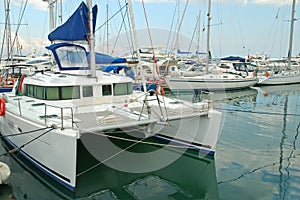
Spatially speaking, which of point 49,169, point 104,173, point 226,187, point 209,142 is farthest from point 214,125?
point 49,169

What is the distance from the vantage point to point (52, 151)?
20.9 ft

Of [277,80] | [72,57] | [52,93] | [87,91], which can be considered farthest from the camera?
[277,80]

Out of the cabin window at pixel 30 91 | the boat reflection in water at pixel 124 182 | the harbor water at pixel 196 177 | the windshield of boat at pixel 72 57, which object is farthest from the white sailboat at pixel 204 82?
the boat reflection in water at pixel 124 182

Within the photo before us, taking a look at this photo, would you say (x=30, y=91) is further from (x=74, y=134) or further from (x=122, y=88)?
(x=74, y=134)

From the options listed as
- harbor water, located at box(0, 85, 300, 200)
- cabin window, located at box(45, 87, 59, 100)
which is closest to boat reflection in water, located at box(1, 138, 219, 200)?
harbor water, located at box(0, 85, 300, 200)

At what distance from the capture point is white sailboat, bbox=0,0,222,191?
639cm

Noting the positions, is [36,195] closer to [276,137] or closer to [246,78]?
[276,137]

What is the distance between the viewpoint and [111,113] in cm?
744

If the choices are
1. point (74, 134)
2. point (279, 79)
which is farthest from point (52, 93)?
point (279, 79)

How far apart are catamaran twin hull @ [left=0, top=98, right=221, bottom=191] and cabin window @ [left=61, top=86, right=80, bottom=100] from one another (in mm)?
1147

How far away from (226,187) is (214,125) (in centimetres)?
186

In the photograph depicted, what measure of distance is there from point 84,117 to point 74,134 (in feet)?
4.62

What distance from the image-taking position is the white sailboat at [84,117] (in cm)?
639

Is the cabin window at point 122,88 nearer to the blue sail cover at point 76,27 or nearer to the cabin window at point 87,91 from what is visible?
the cabin window at point 87,91
